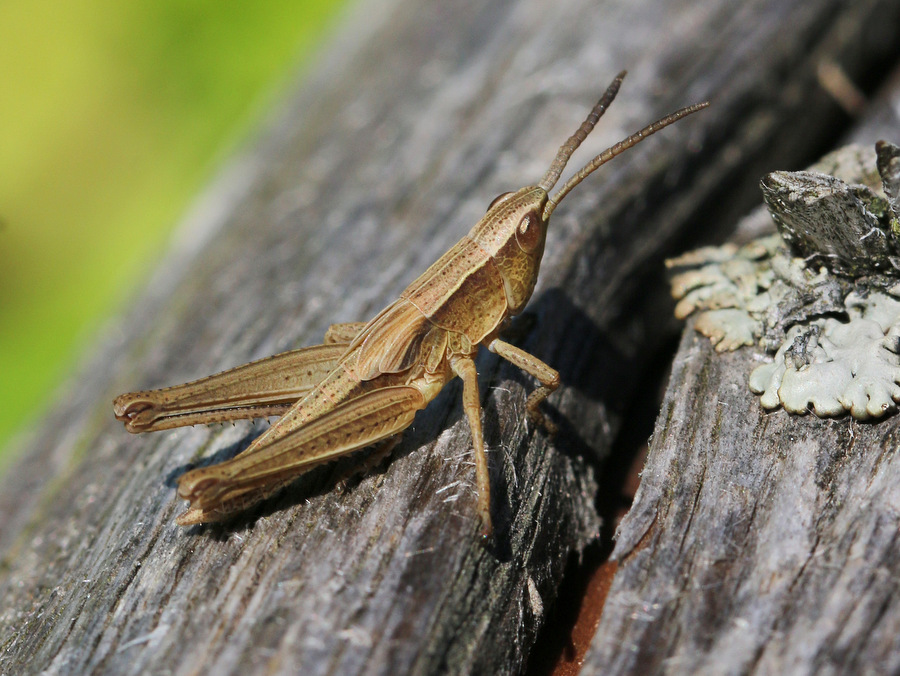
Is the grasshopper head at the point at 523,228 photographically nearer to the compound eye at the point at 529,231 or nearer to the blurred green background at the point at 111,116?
the compound eye at the point at 529,231

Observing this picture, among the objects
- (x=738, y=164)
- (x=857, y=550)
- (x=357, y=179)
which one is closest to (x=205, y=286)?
(x=357, y=179)

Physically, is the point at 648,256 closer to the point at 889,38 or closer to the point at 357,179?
the point at 357,179

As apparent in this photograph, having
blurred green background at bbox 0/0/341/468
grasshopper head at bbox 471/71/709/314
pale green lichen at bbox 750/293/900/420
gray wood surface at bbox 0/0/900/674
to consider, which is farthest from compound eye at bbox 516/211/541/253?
blurred green background at bbox 0/0/341/468

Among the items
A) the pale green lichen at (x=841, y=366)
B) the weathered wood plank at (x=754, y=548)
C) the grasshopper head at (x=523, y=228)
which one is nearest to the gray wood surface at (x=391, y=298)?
the grasshopper head at (x=523, y=228)

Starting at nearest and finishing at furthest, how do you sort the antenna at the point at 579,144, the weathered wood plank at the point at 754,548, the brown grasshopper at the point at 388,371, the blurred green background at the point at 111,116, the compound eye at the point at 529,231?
the weathered wood plank at the point at 754,548 < the brown grasshopper at the point at 388,371 < the antenna at the point at 579,144 < the compound eye at the point at 529,231 < the blurred green background at the point at 111,116

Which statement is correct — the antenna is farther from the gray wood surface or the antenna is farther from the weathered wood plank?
the weathered wood plank

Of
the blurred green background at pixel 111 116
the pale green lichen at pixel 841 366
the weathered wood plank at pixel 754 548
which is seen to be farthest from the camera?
the blurred green background at pixel 111 116
